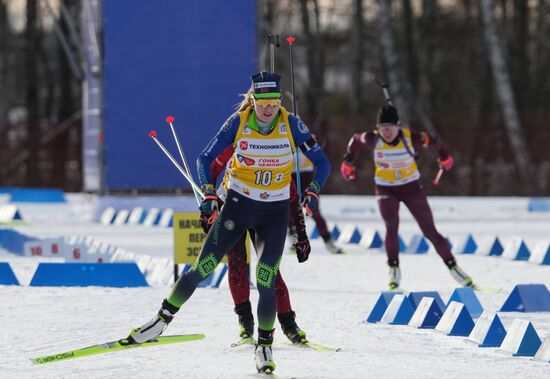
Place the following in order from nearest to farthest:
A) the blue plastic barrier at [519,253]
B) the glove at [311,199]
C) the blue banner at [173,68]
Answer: the glove at [311,199], the blue plastic barrier at [519,253], the blue banner at [173,68]

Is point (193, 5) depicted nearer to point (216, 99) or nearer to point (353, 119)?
point (216, 99)

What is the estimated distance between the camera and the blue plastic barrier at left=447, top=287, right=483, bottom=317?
961 cm

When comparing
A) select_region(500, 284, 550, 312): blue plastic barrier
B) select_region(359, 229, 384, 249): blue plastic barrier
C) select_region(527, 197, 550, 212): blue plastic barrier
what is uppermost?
select_region(500, 284, 550, 312): blue plastic barrier

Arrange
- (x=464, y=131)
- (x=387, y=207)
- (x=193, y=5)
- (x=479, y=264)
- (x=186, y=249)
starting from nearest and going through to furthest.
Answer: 1. (x=186, y=249)
2. (x=387, y=207)
3. (x=479, y=264)
4. (x=193, y=5)
5. (x=464, y=131)

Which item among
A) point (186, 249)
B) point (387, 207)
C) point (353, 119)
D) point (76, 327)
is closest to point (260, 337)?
point (76, 327)

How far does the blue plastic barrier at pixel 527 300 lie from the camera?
988cm

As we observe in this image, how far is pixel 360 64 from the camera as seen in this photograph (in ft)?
135

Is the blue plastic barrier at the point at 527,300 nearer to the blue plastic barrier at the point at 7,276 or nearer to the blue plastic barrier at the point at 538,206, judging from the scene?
the blue plastic barrier at the point at 7,276

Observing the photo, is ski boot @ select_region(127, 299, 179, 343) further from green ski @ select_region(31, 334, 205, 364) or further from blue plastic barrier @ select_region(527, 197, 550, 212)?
blue plastic barrier @ select_region(527, 197, 550, 212)

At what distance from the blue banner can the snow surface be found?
14.9 feet

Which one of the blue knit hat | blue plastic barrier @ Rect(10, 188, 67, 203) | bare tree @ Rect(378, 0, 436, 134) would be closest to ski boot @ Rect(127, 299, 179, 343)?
the blue knit hat

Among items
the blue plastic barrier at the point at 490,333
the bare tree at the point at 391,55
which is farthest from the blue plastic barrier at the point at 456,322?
the bare tree at the point at 391,55

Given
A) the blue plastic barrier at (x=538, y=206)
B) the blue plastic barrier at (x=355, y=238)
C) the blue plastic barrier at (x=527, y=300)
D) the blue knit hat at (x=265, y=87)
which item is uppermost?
the blue knit hat at (x=265, y=87)

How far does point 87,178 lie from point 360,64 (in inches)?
817
